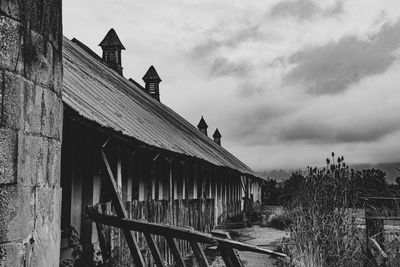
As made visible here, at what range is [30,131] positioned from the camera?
3834 millimetres

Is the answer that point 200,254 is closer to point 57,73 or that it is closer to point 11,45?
point 57,73

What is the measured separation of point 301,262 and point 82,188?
4000 mm

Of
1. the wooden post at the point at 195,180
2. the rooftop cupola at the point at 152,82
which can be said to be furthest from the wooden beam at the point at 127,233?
the rooftop cupola at the point at 152,82

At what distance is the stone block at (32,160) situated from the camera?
12.1 feet

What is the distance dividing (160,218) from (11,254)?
5636 millimetres

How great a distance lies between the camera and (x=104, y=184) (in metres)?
6.64

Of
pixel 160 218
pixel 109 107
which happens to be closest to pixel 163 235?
pixel 109 107

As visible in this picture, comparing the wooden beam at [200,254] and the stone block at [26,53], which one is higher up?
the stone block at [26,53]

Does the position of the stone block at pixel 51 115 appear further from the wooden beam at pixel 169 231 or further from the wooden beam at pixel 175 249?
the wooden beam at pixel 175 249

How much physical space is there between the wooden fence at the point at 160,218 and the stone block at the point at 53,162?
1.89 m

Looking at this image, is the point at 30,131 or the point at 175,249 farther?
the point at 175,249

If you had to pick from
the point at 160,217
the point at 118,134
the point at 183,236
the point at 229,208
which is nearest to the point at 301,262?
the point at 160,217

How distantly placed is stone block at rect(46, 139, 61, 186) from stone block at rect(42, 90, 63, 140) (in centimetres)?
7

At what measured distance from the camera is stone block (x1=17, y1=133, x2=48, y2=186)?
3688 millimetres
